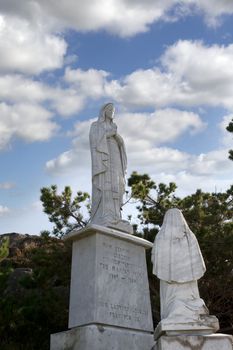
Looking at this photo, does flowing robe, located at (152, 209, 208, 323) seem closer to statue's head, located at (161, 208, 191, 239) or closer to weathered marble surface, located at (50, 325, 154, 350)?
statue's head, located at (161, 208, 191, 239)

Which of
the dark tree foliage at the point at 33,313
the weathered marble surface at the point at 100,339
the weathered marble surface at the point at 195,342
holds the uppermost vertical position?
the dark tree foliage at the point at 33,313

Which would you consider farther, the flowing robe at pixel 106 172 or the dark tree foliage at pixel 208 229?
the dark tree foliage at pixel 208 229

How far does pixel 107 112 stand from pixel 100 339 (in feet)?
16.4

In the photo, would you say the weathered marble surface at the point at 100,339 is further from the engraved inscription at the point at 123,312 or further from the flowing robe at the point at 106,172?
the flowing robe at the point at 106,172

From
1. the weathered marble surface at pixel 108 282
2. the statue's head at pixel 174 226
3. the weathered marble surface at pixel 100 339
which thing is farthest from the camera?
the weathered marble surface at pixel 108 282

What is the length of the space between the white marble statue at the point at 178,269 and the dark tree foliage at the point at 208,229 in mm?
6778

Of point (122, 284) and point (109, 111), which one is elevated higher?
point (109, 111)

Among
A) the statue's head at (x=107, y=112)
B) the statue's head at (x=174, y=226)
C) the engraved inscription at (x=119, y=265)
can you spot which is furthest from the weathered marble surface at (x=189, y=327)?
the statue's head at (x=107, y=112)

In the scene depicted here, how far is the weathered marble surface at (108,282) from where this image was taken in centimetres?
979

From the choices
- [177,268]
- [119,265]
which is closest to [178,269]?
[177,268]

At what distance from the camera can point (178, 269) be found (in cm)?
737

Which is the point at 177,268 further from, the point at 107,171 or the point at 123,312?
the point at 107,171

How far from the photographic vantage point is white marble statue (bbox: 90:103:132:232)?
11.1m

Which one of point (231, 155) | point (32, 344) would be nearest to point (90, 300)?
point (32, 344)
